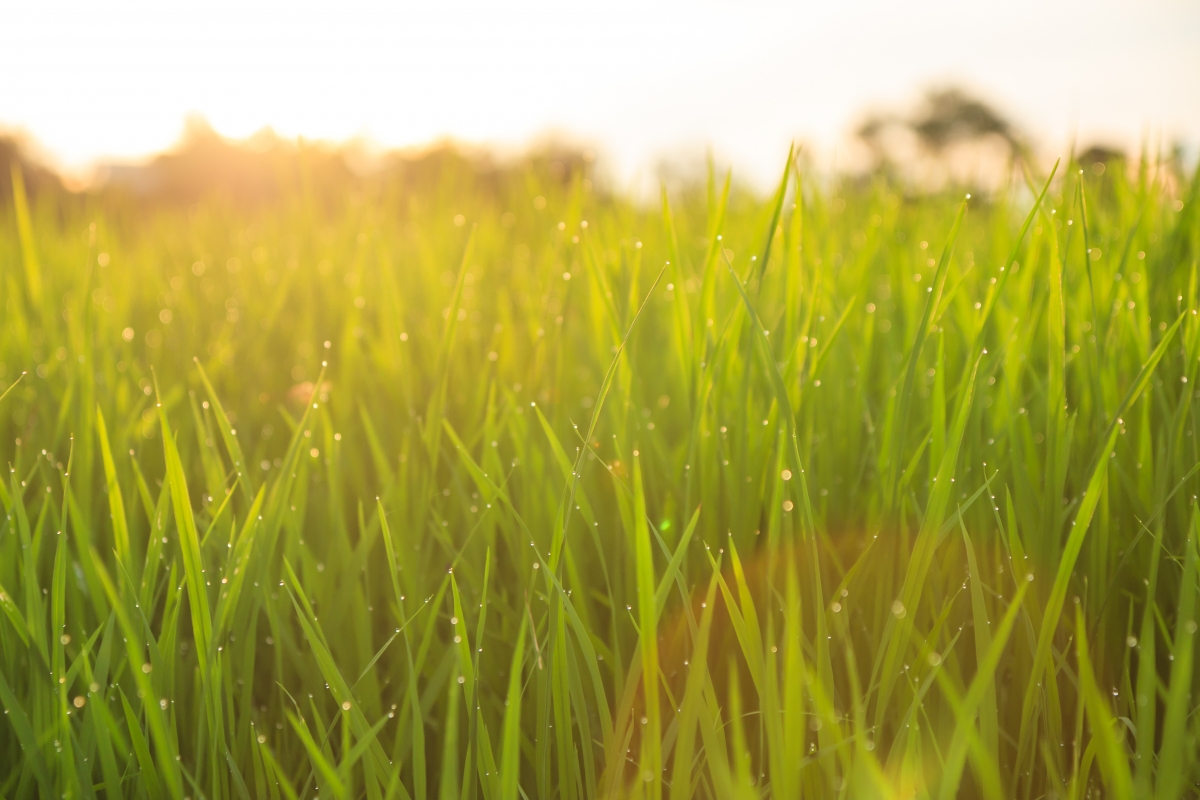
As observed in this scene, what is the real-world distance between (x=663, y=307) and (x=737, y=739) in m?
0.90

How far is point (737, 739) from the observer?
0.45m

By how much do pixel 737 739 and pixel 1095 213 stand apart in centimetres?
110

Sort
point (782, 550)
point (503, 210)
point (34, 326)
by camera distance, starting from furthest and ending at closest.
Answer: point (503, 210)
point (34, 326)
point (782, 550)

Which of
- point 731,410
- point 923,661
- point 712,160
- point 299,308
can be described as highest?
point 712,160

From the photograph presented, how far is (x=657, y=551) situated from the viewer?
2.43 ft

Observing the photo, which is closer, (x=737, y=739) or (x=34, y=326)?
(x=737, y=739)

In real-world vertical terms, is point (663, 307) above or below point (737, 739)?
above

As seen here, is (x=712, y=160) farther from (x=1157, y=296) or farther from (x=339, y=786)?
(x=339, y=786)

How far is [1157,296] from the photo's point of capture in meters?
0.98

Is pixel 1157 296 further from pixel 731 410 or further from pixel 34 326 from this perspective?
pixel 34 326

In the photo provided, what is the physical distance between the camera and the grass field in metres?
0.52

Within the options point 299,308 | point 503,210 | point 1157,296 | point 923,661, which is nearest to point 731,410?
point 923,661

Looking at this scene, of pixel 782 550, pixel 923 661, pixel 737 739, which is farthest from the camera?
pixel 782 550

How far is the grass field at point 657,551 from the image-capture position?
1.70 feet
